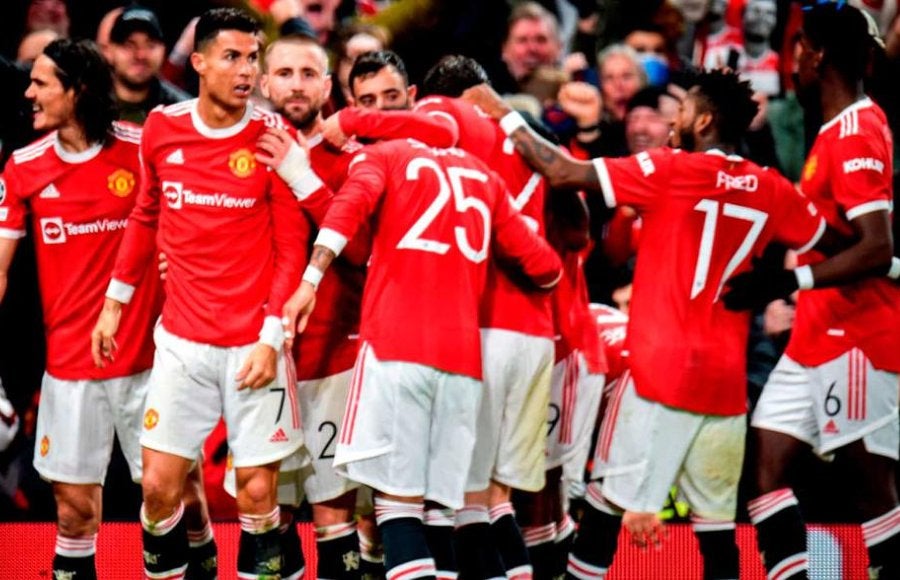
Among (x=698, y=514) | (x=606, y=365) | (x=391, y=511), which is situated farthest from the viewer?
(x=606, y=365)

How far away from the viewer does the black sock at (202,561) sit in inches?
274

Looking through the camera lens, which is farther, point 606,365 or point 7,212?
point 606,365

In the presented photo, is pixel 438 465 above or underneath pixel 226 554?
above

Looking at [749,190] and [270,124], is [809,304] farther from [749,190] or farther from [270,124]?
[270,124]

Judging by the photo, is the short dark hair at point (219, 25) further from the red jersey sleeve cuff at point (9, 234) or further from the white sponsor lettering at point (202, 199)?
the red jersey sleeve cuff at point (9, 234)

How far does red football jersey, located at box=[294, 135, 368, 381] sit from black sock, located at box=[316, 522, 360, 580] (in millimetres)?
630

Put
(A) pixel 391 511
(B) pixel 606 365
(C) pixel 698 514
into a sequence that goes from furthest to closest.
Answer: (B) pixel 606 365 → (C) pixel 698 514 → (A) pixel 391 511

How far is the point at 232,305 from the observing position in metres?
6.31

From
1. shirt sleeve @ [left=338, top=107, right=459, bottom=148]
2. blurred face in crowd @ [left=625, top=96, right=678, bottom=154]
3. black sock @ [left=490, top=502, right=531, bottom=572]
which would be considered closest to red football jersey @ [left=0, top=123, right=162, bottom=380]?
shirt sleeve @ [left=338, top=107, right=459, bottom=148]

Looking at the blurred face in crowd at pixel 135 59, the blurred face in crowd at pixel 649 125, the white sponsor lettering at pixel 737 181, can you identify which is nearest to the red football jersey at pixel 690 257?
the white sponsor lettering at pixel 737 181

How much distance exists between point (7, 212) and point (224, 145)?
41.2 inches

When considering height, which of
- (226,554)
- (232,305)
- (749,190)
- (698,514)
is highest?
(749,190)

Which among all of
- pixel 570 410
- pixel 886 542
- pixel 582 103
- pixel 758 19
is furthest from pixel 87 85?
pixel 758 19

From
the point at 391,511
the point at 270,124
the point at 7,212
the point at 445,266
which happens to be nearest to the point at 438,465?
the point at 391,511
